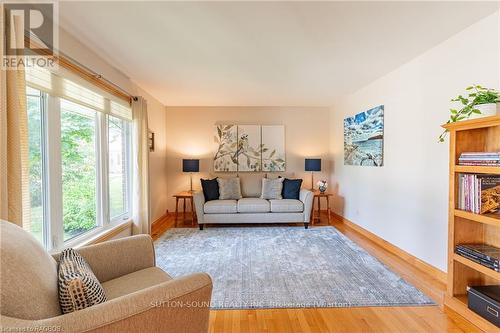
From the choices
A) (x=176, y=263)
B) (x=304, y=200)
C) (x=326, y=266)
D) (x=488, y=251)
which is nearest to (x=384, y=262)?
(x=326, y=266)

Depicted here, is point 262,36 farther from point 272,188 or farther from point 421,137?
point 272,188

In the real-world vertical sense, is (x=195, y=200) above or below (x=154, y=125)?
below

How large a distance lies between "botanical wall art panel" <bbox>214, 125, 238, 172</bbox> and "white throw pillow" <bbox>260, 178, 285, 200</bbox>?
84cm

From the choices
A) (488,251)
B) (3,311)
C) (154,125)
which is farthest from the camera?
(154,125)

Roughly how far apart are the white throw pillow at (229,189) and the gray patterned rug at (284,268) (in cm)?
79

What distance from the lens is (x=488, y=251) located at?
1914mm

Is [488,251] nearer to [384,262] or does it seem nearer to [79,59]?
[384,262]

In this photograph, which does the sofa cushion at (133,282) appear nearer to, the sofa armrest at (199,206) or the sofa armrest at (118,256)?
the sofa armrest at (118,256)

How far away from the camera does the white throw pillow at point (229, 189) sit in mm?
4805

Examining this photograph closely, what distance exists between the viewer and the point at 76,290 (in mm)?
1092

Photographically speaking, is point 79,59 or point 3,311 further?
point 79,59

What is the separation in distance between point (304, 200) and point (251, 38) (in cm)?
294

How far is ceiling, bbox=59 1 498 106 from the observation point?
1.93m

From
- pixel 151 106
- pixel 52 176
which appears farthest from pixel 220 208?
pixel 52 176
